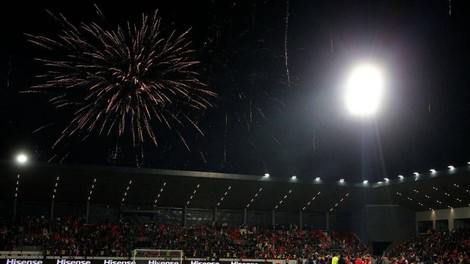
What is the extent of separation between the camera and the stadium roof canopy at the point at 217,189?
42.4 meters

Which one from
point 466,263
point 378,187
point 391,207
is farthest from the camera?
point 391,207

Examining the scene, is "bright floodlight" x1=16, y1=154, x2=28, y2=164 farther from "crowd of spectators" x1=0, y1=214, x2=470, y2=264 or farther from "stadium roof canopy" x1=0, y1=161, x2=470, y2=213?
"crowd of spectators" x1=0, y1=214, x2=470, y2=264

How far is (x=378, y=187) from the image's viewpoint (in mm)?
51656

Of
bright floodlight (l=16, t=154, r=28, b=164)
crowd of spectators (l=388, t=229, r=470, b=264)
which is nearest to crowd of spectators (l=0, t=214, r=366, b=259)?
bright floodlight (l=16, t=154, r=28, b=164)

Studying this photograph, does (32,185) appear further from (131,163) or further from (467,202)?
(467,202)

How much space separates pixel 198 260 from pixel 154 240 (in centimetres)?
745

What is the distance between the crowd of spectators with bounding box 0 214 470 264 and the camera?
134 ft

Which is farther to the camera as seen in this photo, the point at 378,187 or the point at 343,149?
the point at 378,187

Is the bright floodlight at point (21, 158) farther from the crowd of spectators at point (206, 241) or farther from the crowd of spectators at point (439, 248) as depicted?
the crowd of spectators at point (439, 248)

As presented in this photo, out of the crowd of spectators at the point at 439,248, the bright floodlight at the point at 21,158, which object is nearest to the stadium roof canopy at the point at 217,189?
the bright floodlight at the point at 21,158

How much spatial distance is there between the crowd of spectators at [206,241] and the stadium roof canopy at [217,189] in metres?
2.48

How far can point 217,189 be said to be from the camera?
4950 centimetres

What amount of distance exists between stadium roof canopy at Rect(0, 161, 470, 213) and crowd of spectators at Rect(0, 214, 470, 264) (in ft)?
8.14

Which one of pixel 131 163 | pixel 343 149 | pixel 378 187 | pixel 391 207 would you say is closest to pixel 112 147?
pixel 131 163
